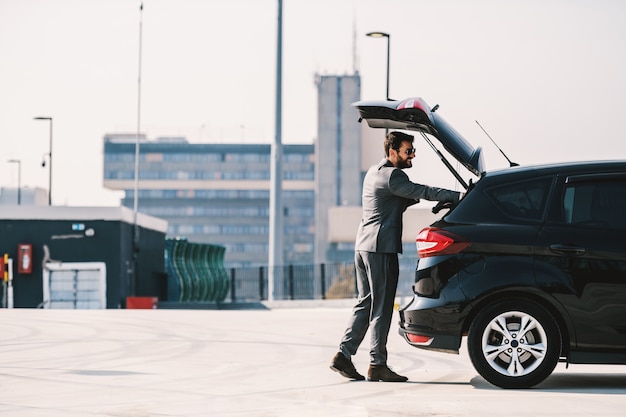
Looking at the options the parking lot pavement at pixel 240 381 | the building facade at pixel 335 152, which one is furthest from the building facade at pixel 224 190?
the parking lot pavement at pixel 240 381

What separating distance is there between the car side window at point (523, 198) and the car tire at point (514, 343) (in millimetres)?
672

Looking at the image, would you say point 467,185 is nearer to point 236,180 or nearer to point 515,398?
point 515,398

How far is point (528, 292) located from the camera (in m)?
9.14

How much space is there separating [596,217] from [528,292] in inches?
30.2

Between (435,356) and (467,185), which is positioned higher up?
(467,185)

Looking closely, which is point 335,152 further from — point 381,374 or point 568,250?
point 568,250

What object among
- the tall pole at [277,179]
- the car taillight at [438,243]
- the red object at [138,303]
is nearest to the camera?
the car taillight at [438,243]

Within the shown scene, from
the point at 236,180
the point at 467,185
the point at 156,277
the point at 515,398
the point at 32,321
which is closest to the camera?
the point at 515,398

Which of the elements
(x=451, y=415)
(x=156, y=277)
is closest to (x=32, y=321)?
(x=451, y=415)

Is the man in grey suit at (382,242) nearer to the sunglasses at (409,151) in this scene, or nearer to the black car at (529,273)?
the sunglasses at (409,151)

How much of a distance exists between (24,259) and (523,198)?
1303 inches

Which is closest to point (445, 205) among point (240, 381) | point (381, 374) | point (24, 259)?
point (381, 374)

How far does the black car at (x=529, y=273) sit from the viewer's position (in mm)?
9062

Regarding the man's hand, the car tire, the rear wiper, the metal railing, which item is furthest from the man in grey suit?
the metal railing
